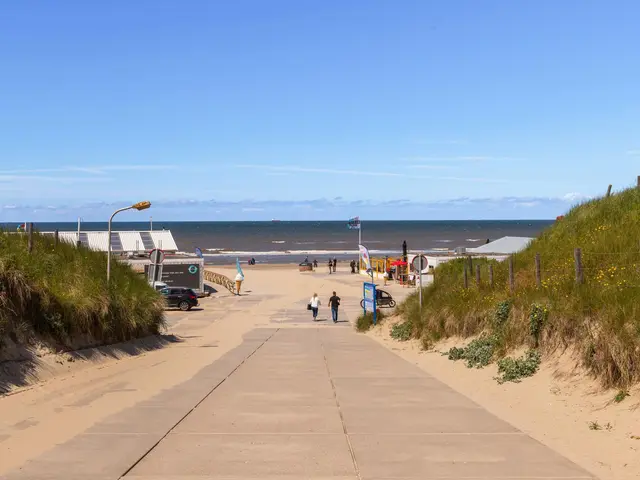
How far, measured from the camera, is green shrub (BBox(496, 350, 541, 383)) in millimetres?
16141

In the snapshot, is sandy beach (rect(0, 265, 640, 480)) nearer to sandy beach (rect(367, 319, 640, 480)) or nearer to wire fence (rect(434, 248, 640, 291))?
sandy beach (rect(367, 319, 640, 480))

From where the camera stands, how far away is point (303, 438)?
1105 cm

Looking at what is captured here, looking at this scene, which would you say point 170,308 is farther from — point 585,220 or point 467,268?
point 585,220

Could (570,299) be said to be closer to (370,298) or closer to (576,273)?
(576,273)

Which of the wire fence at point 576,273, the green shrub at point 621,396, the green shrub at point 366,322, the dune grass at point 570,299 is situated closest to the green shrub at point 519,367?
the dune grass at point 570,299

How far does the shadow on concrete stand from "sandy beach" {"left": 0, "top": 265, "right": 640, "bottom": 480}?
0.21 feet

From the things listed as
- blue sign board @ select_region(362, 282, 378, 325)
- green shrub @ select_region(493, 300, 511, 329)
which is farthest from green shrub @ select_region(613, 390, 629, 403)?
blue sign board @ select_region(362, 282, 378, 325)

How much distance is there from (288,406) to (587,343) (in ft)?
19.6

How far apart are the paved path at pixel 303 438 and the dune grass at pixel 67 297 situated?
15.0 feet

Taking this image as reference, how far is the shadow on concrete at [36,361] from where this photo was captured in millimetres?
16245

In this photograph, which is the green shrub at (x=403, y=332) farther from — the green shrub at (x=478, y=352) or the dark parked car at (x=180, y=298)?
the dark parked car at (x=180, y=298)

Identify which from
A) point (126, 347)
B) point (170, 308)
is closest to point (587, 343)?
point (126, 347)

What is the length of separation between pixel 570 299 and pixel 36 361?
1263 cm

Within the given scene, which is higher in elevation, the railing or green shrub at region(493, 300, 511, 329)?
green shrub at region(493, 300, 511, 329)
